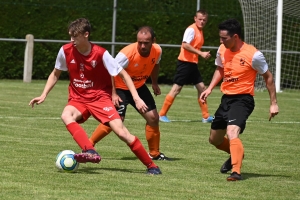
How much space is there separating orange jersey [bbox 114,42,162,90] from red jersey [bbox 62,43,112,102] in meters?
1.22

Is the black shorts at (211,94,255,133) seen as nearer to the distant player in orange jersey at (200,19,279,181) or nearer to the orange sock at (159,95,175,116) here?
the distant player in orange jersey at (200,19,279,181)

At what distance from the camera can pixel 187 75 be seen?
1536 cm

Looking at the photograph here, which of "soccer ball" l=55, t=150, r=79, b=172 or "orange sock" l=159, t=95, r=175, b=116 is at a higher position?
"soccer ball" l=55, t=150, r=79, b=172

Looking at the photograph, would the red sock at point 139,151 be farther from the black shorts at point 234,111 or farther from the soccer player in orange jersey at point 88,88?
the black shorts at point 234,111

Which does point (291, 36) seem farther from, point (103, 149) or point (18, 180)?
point (18, 180)

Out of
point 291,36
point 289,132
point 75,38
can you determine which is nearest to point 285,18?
point 291,36

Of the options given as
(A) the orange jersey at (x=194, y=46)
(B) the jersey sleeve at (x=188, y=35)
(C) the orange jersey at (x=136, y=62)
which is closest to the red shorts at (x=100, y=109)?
(C) the orange jersey at (x=136, y=62)

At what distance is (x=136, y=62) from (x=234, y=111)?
183 centimetres

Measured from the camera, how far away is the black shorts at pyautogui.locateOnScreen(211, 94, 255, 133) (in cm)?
832

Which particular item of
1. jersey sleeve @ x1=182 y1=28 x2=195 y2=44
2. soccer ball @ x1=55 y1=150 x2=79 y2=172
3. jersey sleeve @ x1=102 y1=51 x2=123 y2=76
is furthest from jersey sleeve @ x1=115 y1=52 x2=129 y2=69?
jersey sleeve @ x1=182 y1=28 x2=195 y2=44

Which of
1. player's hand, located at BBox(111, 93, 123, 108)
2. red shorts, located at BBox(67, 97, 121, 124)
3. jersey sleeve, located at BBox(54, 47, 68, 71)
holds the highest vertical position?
jersey sleeve, located at BBox(54, 47, 68, 71)

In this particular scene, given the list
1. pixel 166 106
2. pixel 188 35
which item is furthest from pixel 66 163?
pixel 188 35

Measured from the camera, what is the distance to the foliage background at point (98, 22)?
2405cm

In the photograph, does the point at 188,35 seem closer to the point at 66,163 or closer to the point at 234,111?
the point at 234,111
